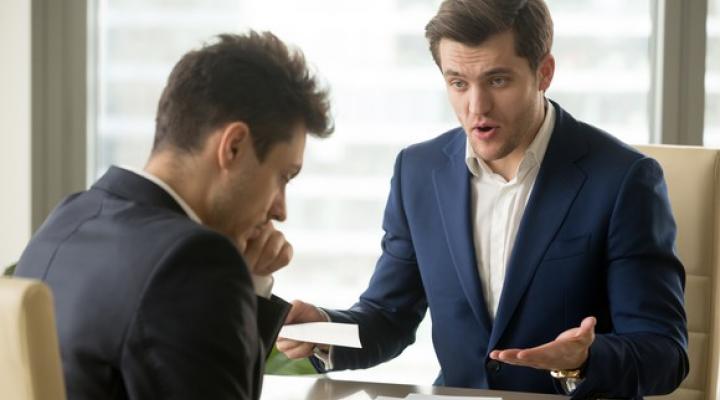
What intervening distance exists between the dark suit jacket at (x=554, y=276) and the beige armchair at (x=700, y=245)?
8.6 inches

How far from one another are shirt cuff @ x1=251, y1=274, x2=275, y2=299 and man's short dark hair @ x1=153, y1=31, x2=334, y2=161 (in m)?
0.41

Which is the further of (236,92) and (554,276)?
(554,276)

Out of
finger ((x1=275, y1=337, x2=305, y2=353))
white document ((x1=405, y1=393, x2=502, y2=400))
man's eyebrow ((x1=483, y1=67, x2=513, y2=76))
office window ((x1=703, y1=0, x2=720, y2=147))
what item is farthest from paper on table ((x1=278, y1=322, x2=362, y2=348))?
office window ((x1=703, y1=0, x2=720, y2=147))

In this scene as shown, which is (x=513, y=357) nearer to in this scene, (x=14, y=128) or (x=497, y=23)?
(x=497, y=23)

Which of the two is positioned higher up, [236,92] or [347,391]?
[236,92]

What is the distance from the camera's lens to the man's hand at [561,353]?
6.42 feet

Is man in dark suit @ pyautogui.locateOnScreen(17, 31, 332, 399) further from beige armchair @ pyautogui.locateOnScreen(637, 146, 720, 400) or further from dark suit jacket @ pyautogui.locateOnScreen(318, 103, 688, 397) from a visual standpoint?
beige armchair @ pyautogui.locateOnScreen(637, 146, 720, 400)

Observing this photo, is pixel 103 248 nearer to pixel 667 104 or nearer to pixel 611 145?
pixel 611 145

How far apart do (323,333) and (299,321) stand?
0.37 ft

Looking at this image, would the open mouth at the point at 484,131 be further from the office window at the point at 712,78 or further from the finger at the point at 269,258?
the office window at the point at 712,78

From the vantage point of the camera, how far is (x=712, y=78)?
141 inches

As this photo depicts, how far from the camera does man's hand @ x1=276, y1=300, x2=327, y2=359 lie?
7.55 ft

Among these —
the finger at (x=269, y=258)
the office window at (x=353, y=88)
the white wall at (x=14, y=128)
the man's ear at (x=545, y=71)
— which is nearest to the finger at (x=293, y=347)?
the finger at (x=269, y=258)

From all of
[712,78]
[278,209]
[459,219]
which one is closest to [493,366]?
[459,219]
